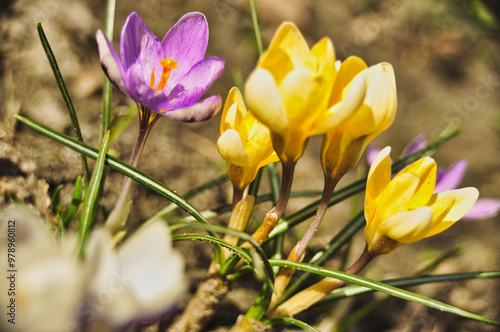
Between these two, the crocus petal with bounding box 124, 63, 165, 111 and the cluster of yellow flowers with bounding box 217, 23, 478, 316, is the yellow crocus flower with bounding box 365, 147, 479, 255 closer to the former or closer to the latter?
the cluster of yellow flowers with bounding box 217, 23, 478, 316

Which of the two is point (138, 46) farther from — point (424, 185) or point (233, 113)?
point (424, 185)

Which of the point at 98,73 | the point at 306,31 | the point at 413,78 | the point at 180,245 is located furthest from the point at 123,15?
the point at 413,78

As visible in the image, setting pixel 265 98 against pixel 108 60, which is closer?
pixel 265 98

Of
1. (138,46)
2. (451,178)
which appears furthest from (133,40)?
(451,178)

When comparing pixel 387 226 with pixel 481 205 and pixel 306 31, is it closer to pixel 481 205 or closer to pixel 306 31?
pixel 481 205

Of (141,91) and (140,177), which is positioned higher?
(141,91)

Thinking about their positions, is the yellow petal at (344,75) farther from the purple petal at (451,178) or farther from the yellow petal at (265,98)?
the purple petal at (451,178)

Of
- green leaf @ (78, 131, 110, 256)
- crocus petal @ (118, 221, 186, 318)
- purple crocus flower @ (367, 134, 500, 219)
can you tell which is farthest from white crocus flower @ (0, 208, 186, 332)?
purple crocus flower @ (367, 134, 500, 219)
